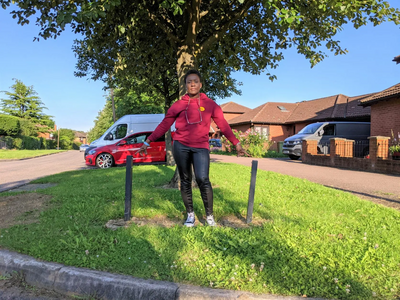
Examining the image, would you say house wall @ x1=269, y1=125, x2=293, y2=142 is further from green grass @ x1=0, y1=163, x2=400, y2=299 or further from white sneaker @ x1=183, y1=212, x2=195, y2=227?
white sneaker @ x1=183, y1=212, x2=195, y2=227

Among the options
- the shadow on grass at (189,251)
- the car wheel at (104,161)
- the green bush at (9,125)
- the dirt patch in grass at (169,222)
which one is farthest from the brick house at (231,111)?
the shadow on grass at (189,251)

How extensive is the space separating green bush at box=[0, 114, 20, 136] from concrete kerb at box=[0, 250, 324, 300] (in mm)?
36625

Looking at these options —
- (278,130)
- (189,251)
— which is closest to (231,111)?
(278,130)

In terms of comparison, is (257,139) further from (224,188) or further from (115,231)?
(115,231)

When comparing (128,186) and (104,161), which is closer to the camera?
(128,186)

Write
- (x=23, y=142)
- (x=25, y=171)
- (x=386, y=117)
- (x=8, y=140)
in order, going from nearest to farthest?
(x=25, y=171)
(x=386, y=117)
(x=8, y=140)
(x=23, y=142)

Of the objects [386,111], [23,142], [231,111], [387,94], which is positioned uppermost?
[231,111]

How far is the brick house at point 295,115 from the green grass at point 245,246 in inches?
789

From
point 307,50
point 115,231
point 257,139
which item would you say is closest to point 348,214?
point 115,231

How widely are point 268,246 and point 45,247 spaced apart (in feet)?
7.86

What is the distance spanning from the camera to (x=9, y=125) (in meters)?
33.7

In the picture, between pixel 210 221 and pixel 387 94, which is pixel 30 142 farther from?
pixel 210 221

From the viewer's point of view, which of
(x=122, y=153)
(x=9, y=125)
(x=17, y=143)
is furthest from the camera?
(x=17, y=143)

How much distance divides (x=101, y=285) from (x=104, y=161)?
10232 mm
